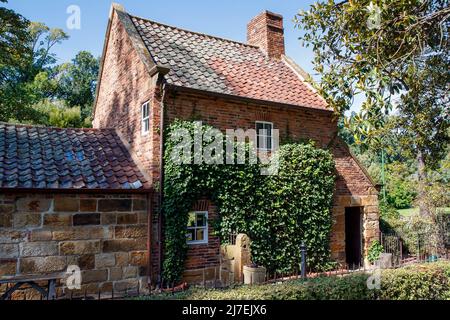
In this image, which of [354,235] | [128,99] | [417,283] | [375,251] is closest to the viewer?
[417,283]

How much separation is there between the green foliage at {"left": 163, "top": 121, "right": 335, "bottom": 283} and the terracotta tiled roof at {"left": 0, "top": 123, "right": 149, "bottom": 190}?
3.96ft

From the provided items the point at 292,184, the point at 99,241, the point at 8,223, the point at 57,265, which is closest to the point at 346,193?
the point at 292,184

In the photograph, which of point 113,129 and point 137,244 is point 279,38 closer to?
point 113,129

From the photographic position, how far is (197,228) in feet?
33.7

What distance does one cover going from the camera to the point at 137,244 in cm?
945

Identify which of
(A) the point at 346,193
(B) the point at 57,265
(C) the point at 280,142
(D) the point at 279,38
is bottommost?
(B) the point at 57,265

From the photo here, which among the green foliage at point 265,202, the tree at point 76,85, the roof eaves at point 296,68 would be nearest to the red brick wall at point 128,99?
the green foliage at point 265,202

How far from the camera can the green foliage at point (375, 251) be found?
13.3 metres

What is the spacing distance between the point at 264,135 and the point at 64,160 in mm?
6349

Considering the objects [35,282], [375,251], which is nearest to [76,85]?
[35,282]

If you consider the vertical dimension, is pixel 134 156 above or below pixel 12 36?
below

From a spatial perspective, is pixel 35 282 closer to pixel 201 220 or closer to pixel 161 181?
pixel 161 181

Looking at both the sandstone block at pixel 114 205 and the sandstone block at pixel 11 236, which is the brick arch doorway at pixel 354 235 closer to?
the sandstone block at pixel 114 205
